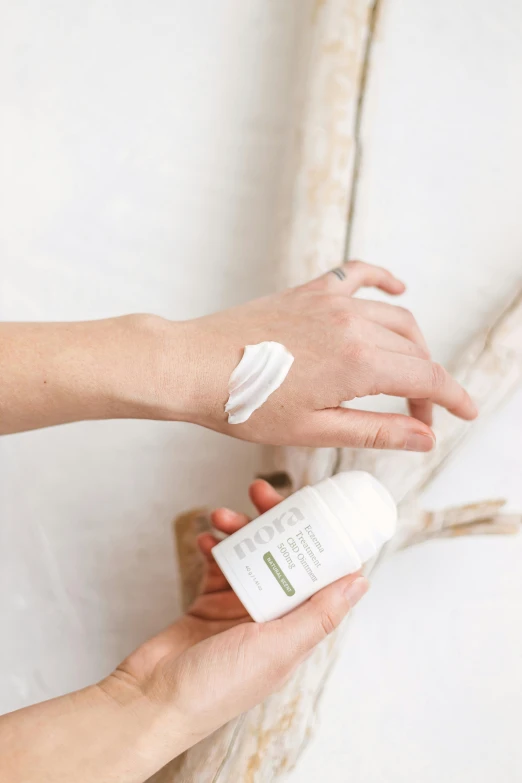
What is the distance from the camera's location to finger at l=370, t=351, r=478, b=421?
647mm

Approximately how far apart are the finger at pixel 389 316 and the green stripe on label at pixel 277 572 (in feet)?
0.91

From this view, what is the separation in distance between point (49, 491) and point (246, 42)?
855mm

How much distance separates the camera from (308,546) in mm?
595

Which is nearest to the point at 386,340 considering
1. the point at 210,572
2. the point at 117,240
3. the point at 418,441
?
the point at 418,441

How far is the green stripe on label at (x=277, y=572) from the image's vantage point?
599mm

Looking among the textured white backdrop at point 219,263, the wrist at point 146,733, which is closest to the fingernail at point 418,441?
the textured white backdrop at point 219,263

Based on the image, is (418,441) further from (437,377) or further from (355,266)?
(355,266)

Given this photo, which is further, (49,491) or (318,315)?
(49,491)

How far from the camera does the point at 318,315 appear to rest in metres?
0.68

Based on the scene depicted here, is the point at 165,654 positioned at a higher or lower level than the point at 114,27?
lower

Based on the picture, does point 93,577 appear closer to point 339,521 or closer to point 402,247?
point 339,521

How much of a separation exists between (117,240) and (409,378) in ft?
2.01

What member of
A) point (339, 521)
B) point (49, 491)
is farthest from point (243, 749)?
point (49, 491)

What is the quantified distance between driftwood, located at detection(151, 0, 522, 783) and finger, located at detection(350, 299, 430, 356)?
13 centimetres
